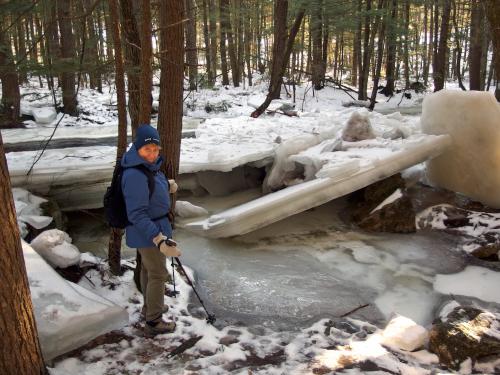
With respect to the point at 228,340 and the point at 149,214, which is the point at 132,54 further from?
the point at 228,340

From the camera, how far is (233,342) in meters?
3.88

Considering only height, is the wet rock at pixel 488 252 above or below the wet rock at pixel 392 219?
below

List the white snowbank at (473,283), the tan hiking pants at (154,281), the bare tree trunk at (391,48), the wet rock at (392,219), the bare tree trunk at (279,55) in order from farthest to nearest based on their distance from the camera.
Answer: the bare tree trunk at (391,48), the bare tree trunk at (279,55), the wet rock at (392,219), the white snowbank at (473,283), the tan hiking pants at (154,281)

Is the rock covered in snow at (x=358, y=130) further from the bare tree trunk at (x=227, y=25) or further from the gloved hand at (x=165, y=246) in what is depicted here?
the bare tree trunk at (x=227, y=25)

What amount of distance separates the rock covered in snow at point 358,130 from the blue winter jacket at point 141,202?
5.77 metres

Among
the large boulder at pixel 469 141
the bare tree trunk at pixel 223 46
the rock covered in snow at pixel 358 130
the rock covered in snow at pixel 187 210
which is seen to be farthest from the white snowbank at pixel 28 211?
the bare tree trunk at pixel 223 46

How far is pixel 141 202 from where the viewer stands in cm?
331

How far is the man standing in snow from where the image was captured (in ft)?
10.9

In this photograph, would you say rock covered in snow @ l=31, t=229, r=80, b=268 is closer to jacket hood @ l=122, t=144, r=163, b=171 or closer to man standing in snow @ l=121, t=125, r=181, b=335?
man standing in snow @ l=121, t=125, r=181, b=335

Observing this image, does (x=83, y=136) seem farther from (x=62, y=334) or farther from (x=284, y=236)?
(x=62, y=334)

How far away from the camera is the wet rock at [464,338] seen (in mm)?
3668

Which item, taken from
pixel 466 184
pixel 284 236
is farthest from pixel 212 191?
pixel 466 184

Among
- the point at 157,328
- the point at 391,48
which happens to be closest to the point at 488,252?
the point at 157,328

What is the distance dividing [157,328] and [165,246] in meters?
0.98
